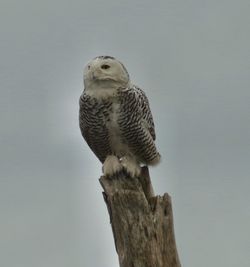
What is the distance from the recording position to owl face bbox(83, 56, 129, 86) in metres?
9.02

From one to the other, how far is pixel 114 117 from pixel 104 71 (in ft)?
2.08

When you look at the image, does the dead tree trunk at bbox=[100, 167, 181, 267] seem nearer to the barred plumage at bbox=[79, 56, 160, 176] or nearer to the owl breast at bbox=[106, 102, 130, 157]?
the barred plumage at bbox=[79, 56, 160, 176]

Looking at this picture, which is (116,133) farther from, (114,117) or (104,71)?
(104,71)

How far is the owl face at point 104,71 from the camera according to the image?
902cm

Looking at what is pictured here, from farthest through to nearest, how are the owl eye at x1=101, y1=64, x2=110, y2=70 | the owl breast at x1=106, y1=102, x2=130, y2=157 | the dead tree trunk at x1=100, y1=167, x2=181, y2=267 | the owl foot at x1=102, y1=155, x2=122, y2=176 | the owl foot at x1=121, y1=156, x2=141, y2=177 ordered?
1. the owl breast at x1=106, y1=102, x2=130, y2=157
2. the owl eye at x1=101, y1=64, x2=110, y2=70
3. the owl foot at x1=121, y1=156, x2=141, y2=177
4. the owl foot at x1=102, y1=155, x2=122, y2=176
5. the dead tree trunk at x1=100, y1=167, x2=181, y2=267

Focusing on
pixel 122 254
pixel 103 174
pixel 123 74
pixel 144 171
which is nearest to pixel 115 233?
pixel 122 254

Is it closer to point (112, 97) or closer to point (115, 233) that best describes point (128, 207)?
point (115, 233)

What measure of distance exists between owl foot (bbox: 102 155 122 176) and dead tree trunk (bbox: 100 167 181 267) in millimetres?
813

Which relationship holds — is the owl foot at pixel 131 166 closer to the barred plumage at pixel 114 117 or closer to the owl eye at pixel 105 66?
the barred plumage at pixel 114 117

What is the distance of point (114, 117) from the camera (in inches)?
365

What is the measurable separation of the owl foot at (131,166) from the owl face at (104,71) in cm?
105

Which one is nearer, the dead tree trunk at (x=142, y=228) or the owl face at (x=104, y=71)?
the dead tree trunk at (x=142, y=228)

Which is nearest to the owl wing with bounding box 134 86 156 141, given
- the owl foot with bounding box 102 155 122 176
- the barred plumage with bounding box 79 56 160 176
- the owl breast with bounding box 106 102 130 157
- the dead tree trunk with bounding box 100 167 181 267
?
the barred plumage with bounding box 79 56 160 176

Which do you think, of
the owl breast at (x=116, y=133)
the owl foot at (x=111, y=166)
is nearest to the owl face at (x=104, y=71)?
the owl breast at (x=116, y=133)
